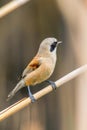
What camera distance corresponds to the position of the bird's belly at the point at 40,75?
1.76 meters

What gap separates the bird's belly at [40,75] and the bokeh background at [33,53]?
0.37 metres

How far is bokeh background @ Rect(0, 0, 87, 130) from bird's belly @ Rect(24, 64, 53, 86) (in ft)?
1.21

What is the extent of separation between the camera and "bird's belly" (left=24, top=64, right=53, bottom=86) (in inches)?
69.3

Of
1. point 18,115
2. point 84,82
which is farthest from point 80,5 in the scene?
point 18,115

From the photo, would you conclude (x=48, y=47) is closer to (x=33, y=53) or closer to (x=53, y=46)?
(x=53, y=46)

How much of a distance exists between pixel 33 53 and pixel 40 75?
54cm

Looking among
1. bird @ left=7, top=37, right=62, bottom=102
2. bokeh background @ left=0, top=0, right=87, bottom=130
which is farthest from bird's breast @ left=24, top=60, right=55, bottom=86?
bokeh background @ left=0, top=0, right=87, bottom=130

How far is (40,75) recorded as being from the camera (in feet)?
5.81

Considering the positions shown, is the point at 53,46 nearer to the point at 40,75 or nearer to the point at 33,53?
the point at 40,75

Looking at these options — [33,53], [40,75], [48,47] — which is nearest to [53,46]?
[48,47]

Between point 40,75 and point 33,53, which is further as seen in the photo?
point 33,53

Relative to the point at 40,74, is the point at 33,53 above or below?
above

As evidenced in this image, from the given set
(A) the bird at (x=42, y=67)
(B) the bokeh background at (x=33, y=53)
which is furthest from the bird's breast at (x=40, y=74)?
(B) the bokeh background at (x=33, y=53)

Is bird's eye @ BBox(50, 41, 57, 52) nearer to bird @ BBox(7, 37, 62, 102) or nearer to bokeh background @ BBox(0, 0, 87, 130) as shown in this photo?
bird @ BBox(7, 37, 62, 102)
